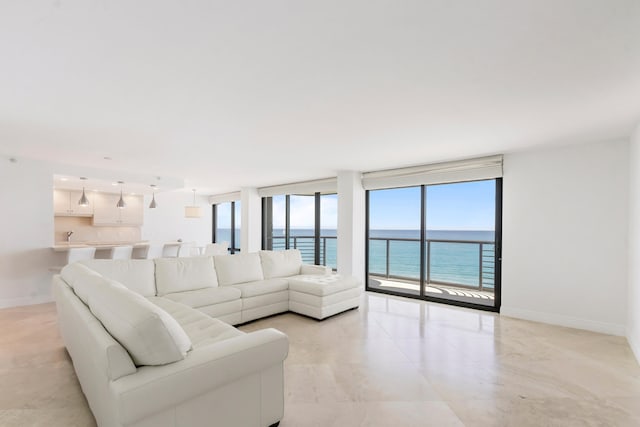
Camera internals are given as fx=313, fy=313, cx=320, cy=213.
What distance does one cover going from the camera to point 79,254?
16.4 ft

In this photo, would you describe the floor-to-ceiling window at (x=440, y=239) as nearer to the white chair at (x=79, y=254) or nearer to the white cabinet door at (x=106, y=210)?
the white chair at (x=79, y=254)

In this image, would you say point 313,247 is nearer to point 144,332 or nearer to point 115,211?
point 115,211

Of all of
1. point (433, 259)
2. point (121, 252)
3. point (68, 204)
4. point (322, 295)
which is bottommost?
point (322, 295)

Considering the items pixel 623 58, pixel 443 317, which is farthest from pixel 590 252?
pixel 623 58

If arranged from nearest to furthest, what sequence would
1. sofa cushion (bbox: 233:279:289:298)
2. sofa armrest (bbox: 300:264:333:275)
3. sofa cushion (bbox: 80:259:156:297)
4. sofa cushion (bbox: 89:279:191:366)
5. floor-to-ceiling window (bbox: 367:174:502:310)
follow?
sofa cushion (bbox: 89:279:191:366) < sofa cushion (bbox: 80:259:156:297) < sofa cushion (bbox: 233:279:289:298) < sofa armrest (bbox: 300:264:333:275) < floor-to-ceiling window (bbox: 367:174:502:310)

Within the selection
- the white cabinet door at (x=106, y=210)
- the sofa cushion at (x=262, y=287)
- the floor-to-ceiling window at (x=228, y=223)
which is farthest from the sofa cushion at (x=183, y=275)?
the floor-to-ceiling window at (x=228, y=223)

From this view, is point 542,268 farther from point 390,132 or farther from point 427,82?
point 427,82

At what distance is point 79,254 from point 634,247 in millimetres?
7231

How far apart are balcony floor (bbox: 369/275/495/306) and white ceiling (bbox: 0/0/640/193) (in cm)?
262

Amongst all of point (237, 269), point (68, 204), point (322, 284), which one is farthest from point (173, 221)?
point (322, 284)

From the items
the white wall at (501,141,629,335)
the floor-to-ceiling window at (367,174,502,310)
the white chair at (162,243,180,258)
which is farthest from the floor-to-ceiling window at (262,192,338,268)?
the white wall at (501,141,629,335)

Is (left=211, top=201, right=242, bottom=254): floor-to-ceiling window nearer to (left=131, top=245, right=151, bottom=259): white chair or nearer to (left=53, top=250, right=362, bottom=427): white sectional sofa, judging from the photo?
(left=131, top=245, right=151, bottom=259): white chair

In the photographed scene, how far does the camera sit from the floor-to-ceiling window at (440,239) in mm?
5043

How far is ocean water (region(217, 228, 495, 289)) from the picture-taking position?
551 centimetres
